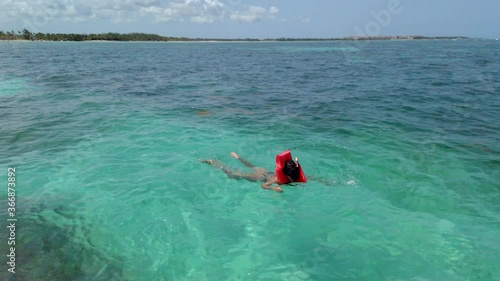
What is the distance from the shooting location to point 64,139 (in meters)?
17.1

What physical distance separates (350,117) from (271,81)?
55.6 feet

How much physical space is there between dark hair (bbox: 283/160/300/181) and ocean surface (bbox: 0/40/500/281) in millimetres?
707

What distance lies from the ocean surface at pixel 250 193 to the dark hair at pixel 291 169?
0.71m

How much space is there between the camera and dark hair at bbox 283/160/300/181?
39.2ft

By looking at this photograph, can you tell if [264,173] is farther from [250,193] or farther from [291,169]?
[291,169]

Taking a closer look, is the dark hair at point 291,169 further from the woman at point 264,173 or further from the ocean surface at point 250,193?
the ocean surface at point 250,193

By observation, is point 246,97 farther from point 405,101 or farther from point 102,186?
point 102,186

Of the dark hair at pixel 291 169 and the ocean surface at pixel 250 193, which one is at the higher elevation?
the dark hair at pixel 291 169

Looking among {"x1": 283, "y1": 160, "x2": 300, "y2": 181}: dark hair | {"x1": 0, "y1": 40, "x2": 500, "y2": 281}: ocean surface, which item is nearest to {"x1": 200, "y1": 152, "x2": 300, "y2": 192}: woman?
{"x1": 283, "y1": 160, "x2": 300, "y2": 181}: dark hair

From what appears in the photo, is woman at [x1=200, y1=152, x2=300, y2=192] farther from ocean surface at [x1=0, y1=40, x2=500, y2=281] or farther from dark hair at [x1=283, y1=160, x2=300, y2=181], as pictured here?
ocean surface at [x1=0, y1=40, x2=500, y2=281]

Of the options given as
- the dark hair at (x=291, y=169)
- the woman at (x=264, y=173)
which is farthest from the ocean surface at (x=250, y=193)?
the dark hair at (x=291, y=169)

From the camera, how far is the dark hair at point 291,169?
39.2 ft

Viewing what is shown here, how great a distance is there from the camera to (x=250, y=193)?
12.1 m

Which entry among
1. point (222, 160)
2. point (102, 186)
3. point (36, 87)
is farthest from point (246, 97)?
point (36, 87)
